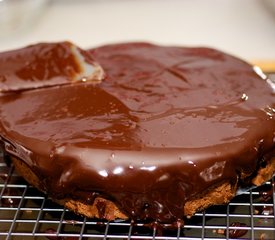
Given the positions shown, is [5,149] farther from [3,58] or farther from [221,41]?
[221,41]

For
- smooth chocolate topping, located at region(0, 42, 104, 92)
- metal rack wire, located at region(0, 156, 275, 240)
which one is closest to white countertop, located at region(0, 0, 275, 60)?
smooth chocolate topping, located at region(0, 42, 104, 92)

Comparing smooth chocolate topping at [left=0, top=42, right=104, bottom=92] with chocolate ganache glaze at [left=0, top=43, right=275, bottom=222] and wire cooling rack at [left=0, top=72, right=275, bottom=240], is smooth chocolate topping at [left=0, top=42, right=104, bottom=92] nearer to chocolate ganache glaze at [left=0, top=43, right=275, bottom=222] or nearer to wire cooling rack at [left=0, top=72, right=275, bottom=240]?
chocolate ganache glaze at [left=0, top=43, right=275, bottom=222]

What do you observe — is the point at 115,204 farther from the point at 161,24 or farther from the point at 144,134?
the point at 161,24

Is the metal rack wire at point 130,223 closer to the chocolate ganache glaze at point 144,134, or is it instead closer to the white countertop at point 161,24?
the chocolate ganache glaze at point 144,134

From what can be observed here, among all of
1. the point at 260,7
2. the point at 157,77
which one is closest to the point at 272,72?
the point at 157,77

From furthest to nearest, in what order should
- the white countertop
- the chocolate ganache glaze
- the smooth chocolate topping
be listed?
1. the white countertop
2. the smooth chocolate topping
3. the chocolate ganache glaze
